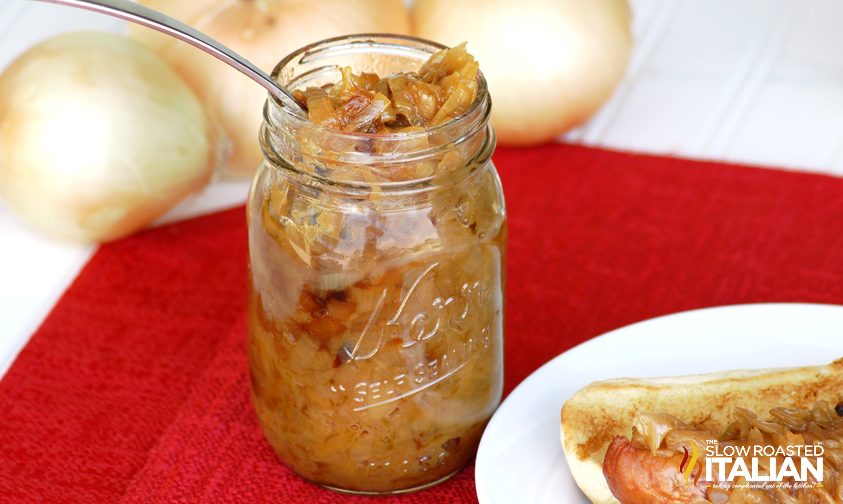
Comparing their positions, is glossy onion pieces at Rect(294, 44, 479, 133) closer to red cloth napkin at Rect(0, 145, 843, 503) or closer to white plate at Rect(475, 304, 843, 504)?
white plate at Rect(475, 304, 843, 504)

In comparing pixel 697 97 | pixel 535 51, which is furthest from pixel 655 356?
pixel 697 97

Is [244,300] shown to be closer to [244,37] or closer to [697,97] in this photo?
[244,37]

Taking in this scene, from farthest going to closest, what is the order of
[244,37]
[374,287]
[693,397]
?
[244,37]
[693,397]
[374,287]

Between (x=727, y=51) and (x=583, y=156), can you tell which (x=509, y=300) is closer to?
(x=583, y=156)

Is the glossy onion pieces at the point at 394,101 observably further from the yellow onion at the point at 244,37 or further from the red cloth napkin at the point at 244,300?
the yellow onion at the point at 244,37

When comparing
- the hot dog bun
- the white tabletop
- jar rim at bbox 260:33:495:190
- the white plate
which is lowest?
the white tabletop

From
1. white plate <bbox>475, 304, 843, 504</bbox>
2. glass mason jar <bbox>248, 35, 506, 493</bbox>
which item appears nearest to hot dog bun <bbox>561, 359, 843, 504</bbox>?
white plate <bbox>475, 304, 843, 504</bbox>

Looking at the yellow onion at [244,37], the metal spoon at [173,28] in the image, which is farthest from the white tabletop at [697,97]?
the metal spoon at [173,28]
